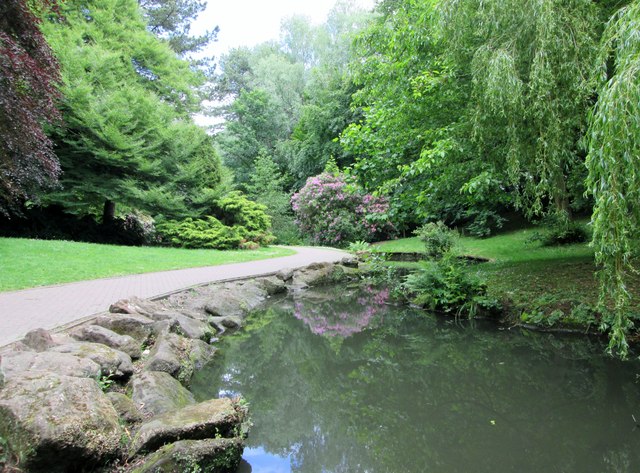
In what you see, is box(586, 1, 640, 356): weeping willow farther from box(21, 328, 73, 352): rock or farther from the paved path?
the paved path

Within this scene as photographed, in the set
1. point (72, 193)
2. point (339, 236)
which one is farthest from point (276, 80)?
point (72, 193)

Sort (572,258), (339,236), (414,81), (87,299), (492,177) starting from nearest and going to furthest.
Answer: (87,299), (492,177), (414,81), (572,258), (339,236)

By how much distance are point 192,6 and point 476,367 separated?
30.8 meters

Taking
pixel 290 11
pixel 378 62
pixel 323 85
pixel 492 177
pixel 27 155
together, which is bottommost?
pixel 492 177

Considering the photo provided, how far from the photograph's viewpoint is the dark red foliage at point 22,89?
26.2 feet

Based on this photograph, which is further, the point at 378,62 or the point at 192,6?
the point at 192,6

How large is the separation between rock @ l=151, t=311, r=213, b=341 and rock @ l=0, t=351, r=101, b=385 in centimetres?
220

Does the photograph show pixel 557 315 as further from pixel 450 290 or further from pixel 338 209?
pixel 338 209

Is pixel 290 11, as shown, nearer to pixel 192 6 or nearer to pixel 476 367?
pixel 192 6

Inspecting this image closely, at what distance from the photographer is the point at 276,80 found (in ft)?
112

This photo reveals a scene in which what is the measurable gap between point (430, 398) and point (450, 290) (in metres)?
3.82

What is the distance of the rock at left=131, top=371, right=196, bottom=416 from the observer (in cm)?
341

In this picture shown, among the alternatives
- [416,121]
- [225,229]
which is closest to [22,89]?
[416,121]

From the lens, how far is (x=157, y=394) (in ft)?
11.6
